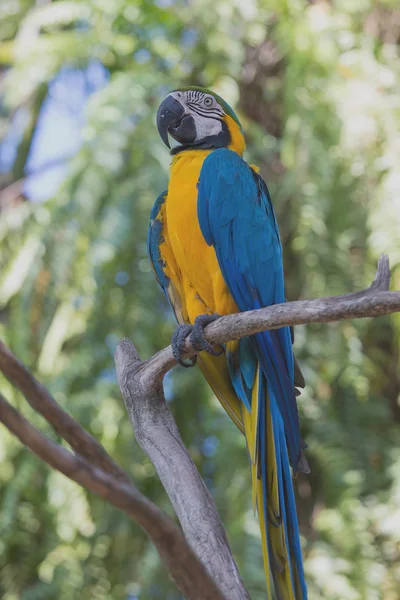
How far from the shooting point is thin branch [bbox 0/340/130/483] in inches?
25.3

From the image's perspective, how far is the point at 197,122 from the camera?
5.24 feet

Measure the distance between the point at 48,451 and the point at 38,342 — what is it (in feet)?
4.85

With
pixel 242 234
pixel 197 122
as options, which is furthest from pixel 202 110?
pixel 242 234

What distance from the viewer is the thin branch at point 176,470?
0.96 meters

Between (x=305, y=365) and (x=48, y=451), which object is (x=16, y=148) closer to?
(x=305, y=365)

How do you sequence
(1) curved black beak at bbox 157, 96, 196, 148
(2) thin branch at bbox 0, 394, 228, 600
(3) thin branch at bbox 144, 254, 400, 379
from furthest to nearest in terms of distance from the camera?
(1) curved black beak at bbox 157, 96, 196, 148 → (3) thin branch at bbox 144, 254, 400, 379 → (2) thin branch at bbox 0, 394, 228, 600

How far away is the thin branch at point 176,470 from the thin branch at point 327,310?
0.20 m

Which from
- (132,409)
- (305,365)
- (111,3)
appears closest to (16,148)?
(111,3)

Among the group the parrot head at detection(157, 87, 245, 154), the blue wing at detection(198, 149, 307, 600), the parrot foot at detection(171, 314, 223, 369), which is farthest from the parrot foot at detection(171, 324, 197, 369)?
the parrot head at detection(157, 87, 245, 154)

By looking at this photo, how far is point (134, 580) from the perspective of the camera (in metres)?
1.87

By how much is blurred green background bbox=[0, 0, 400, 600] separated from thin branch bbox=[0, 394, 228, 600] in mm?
1027

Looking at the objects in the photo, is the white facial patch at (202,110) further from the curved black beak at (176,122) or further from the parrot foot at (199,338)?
the parrot foot at (199,338)

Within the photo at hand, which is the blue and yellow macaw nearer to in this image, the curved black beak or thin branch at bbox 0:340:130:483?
the curved black beak

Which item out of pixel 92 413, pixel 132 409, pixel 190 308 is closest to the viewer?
pixel 132 409
